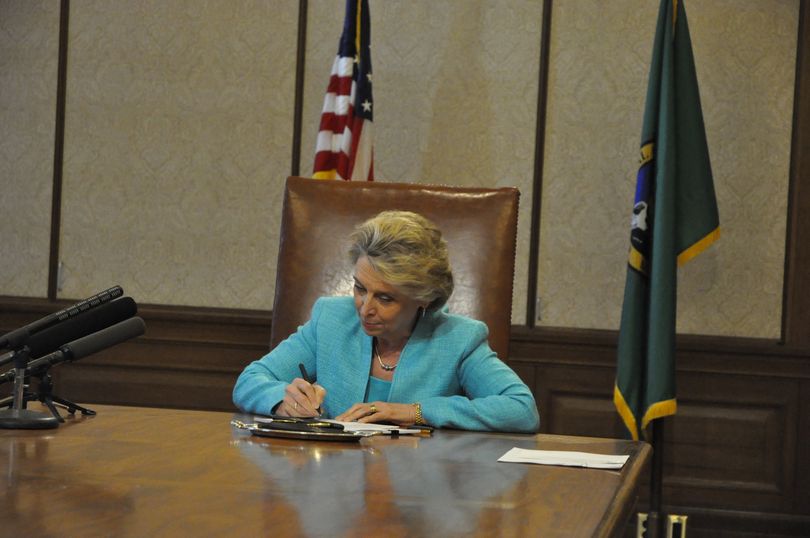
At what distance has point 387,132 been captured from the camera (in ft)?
16.2

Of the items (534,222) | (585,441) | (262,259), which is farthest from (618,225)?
(585,441)

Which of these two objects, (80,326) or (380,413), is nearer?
(80,326)

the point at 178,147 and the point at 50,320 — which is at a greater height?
the point at 178,147

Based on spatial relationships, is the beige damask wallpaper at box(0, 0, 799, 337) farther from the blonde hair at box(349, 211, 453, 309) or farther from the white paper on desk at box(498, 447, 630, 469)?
the white paper on desk at box(498, 447, 630, 469)

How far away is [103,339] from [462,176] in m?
2.92

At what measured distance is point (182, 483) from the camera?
1509 mm

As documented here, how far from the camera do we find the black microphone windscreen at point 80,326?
6.80ft

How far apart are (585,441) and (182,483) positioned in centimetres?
102

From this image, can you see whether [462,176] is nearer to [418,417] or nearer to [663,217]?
[663,217]

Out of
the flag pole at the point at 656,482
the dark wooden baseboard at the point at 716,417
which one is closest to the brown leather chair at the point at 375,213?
the flag pole at the point at 656,482

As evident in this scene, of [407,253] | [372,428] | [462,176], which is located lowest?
[372,428]

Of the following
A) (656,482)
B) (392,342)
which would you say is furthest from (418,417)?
(656,482)

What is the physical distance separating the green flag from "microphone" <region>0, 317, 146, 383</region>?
2517 mm

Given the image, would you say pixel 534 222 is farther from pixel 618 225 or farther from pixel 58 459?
pixel 58 459
